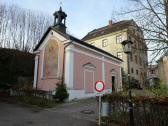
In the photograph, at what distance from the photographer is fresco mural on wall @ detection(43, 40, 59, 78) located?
683 inches

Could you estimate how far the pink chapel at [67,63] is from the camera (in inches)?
642

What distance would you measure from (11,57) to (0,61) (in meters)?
1.48

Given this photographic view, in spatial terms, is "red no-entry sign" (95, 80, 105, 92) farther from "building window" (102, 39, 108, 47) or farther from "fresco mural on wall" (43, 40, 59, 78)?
"building window" (102, 39, 108, 47)

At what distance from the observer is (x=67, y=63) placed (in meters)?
16.1

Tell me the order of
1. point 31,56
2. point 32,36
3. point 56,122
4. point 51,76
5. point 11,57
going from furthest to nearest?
point 32,36, point 31,56, point 11,57, point 51,76, point 56,122

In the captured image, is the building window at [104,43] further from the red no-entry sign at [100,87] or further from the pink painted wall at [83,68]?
the red no-entry sign at [100,87]

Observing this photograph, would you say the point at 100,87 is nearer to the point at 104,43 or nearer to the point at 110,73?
the point at 110,73

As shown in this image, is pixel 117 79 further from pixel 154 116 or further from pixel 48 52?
pixel 154 116

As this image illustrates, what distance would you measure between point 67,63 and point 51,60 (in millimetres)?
2694

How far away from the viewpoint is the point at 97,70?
20.2 metres

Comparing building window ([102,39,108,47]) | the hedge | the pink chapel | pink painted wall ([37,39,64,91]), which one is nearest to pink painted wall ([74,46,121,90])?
the pink chapel

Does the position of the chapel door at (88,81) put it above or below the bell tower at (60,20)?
below

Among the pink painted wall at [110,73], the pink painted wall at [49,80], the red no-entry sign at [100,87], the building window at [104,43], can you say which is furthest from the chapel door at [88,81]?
the building window at [104,43]

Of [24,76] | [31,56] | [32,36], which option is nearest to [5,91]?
[24,76]
